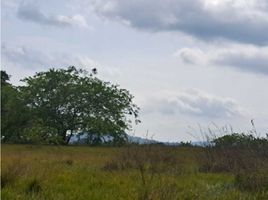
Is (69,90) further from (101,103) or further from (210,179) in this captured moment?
(210,179)

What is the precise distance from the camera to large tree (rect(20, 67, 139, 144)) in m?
52.1

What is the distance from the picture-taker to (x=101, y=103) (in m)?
55.5

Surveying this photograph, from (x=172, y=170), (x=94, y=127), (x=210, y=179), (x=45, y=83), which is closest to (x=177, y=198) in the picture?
(x=210, y=179)

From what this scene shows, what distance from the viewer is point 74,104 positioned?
178ft

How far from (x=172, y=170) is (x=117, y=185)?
4.11m

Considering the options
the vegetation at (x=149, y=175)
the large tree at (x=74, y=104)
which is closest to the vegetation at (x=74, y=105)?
the large tree at (x=74, y=104)

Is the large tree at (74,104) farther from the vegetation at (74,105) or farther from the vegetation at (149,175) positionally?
the vegetation at (149,175)

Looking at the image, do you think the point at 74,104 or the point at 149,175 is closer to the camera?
the point at 149,175

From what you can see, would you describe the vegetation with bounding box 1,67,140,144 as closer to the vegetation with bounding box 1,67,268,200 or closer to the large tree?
the large tree

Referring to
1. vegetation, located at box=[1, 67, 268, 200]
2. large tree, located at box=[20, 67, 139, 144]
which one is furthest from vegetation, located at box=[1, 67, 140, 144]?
vegetation, located at box=[1, 67, 268, 200]

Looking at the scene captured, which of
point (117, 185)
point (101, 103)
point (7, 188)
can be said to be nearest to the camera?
point (7, 188)

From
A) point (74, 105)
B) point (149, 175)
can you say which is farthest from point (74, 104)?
point (149, 175)

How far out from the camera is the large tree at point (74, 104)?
52.1 metres

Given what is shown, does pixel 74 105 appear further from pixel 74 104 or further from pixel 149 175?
pixel 149 175
